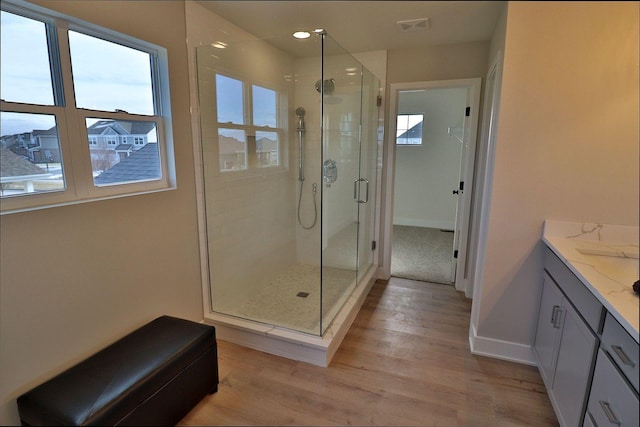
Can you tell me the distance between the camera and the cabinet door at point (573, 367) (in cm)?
132

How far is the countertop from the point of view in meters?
1.11

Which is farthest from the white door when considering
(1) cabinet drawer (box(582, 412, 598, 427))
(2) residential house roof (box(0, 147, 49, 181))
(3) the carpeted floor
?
(2) residential house roof (box(0, 147, 49, 181))

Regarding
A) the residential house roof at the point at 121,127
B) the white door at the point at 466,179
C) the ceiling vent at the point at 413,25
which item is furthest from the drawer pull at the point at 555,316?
the residential house roof at the point at 121,127

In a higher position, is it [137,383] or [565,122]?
[565,122]

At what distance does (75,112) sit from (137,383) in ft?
4.06

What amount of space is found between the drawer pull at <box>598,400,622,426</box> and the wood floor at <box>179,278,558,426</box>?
1.89 ft

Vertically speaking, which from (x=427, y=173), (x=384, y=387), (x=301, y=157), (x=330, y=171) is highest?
(x=301, y=157)

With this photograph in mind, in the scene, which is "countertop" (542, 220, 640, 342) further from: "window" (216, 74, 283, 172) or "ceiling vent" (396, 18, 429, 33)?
"window" (216, 74, 283, 172)

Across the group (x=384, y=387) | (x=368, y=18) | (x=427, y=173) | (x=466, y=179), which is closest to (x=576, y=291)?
(x=384, y=387)

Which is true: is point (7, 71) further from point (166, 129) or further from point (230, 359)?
point (230, 359)

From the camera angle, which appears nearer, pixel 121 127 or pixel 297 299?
pixel 121 127

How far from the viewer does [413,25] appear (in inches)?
58.6

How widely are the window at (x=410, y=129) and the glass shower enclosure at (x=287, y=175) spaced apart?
2.50 m

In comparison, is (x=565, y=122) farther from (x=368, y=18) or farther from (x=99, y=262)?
(x=99, y=262)
